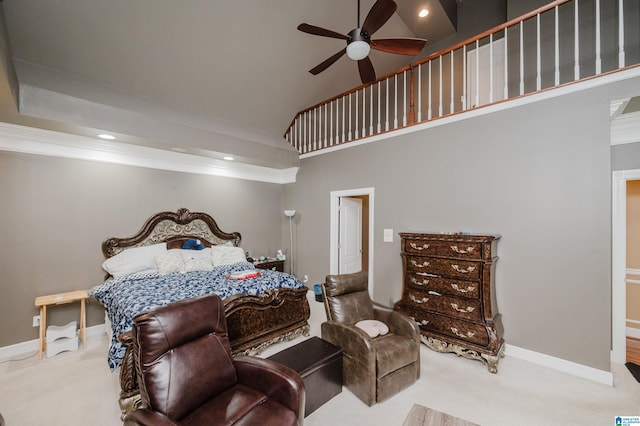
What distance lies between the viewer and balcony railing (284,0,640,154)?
303 centimetres

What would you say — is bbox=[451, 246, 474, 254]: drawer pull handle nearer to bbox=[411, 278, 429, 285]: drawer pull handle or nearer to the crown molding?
bbox=[411, 278, 429, 285]: drawer pull handle

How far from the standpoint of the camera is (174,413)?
1557mm

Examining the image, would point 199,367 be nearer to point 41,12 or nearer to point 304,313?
point 304,313

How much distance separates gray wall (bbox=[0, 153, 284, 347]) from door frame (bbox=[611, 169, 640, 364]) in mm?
5977

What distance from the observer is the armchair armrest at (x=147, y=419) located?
4.37 feet

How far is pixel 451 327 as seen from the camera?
10.0ft

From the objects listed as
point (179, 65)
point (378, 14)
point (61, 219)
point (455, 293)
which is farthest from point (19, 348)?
point (378, 14)

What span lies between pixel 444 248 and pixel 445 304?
658mm

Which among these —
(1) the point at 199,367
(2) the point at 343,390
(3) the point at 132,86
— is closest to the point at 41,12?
(3) the point at 132,86

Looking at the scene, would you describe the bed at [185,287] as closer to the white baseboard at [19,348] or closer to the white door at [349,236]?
the white baseboard at [19,348]

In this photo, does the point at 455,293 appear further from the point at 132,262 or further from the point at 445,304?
the point at 132,262

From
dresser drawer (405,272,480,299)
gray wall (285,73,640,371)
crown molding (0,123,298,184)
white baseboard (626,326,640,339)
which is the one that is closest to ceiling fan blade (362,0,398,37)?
gray wall (285,73,640,371)

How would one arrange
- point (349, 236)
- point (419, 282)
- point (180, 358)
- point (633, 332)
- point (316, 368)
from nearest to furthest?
point (180, 358)
point (316, 368)
point (419, 282)
point (633, 332)
point (349, 236)

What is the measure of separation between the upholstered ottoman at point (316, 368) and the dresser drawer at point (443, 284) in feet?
4.72
